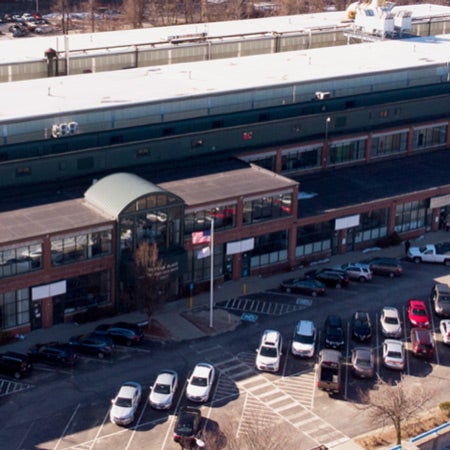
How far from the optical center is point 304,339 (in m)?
68.2

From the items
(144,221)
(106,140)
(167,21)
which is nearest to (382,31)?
(106,140)

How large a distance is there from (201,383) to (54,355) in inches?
407

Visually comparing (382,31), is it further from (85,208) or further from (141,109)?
(85,208)

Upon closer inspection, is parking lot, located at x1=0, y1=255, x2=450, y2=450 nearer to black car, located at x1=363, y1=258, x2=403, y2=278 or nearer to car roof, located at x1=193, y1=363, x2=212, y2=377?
car roof, located at x1=193, y1=363, x2=212, y2=377

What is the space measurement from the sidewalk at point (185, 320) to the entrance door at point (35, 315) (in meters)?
0.43

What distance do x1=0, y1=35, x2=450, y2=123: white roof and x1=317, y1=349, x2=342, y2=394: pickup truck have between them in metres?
30.9

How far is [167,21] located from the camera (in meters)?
185

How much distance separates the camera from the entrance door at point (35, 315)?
70.1 m

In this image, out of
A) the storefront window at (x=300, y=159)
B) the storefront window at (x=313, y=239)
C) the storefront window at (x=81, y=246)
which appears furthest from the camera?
the storefront window at (x=300, y=159)

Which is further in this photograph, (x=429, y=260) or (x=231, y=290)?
(x=429, y=260)

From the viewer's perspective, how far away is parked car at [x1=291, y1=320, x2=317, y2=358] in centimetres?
6725

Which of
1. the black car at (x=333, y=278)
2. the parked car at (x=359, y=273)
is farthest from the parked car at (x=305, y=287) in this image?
the parked car at (x=359, y=273)

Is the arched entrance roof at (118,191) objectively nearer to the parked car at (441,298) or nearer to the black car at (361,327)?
the black car at (361,327)

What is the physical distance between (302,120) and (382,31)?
31.7 metres
